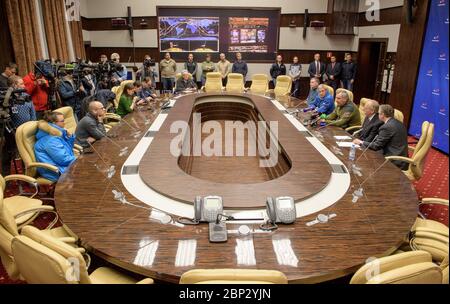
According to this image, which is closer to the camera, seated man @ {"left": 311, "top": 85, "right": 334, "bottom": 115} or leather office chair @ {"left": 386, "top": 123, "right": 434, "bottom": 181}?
leather office chair @ {"left": 386, "top": 123, "right": 434, "bottom": 181}

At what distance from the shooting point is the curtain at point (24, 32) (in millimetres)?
6086

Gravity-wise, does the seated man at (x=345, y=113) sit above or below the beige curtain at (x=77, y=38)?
below

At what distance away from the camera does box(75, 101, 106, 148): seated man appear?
12.7ft

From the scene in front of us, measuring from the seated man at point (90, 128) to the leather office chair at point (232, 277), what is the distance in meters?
2.85

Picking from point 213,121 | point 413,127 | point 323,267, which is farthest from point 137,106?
point 413,127

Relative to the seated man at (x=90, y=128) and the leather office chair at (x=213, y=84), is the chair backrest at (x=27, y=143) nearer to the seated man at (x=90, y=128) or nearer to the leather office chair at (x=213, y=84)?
the seated man at (x=90, y=128)

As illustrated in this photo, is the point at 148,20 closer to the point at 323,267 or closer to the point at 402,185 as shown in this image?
the point at 402,185

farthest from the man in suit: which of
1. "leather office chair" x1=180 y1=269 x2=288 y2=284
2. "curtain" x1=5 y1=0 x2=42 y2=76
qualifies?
"leather office chair" x1=180 y1=269 x2=288 y2=284

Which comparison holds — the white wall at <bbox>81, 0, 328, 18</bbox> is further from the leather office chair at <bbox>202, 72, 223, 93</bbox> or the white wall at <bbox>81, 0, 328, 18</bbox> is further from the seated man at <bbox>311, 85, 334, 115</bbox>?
the seated man at <bbox>311, 85, 334, 115</bbox>

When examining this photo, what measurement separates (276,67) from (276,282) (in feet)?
30.2

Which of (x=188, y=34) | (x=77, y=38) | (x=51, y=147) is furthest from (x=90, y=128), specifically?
(x=188, y=34)

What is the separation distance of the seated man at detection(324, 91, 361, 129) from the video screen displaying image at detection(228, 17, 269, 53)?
6.17 m

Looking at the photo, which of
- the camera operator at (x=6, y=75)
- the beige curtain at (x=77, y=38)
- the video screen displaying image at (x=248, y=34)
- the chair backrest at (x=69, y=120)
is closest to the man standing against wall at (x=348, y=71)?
the video screen displaying image at (x=248, y=34)

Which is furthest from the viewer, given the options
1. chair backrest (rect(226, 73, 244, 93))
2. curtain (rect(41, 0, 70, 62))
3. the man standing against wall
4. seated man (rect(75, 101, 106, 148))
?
the man standing against wall
